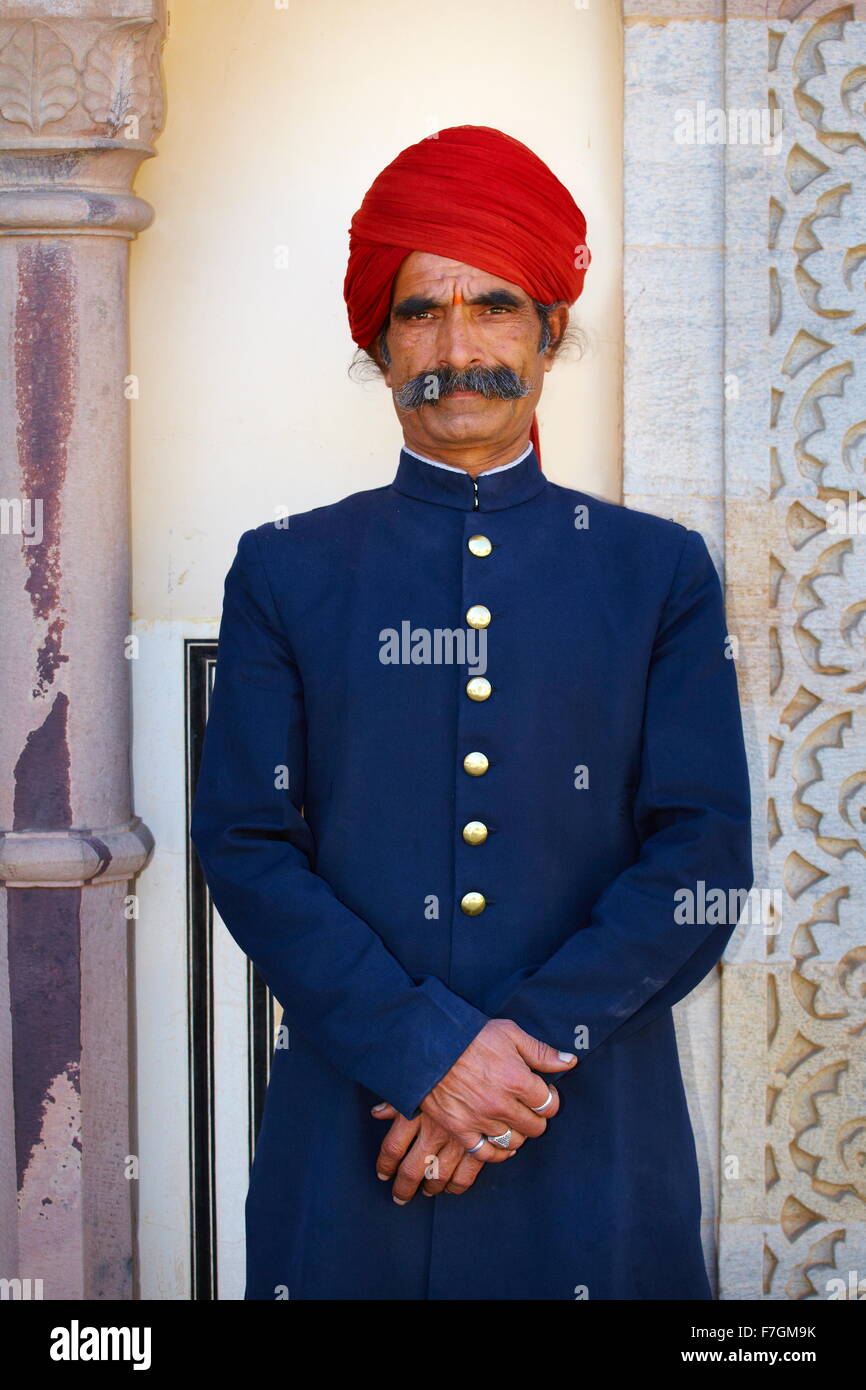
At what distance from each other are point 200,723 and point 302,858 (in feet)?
2.41

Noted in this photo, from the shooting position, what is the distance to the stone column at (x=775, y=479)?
247 centimetres

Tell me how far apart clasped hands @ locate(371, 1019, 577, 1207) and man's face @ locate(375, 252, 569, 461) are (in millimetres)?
775

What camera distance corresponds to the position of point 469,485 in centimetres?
203

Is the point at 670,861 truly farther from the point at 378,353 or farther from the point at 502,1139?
the point at 378,353

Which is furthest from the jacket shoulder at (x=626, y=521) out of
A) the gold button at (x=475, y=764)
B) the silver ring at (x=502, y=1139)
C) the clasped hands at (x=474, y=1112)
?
the silver ring at (x=502, y=1139)

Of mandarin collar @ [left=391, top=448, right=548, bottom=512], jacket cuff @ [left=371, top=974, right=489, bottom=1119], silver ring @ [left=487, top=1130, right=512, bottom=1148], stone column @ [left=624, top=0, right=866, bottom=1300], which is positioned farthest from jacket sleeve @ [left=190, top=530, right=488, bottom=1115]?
stone column @ [left=624, top=0, right=866, bottom=1300]

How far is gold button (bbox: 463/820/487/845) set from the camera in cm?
191

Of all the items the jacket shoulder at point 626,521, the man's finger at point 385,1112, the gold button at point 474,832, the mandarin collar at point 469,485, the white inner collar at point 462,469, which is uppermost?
the white inner collar at point 462,469

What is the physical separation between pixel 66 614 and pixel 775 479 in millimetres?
1204

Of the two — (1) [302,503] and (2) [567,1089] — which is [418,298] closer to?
(1) [302,503]

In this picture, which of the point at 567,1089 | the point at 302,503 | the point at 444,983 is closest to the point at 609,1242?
the point at 567,1089

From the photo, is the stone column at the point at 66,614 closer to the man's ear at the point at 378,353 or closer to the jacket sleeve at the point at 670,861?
the man's ear at the point at 378,353

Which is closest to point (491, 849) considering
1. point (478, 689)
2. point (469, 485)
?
point (478, 689)

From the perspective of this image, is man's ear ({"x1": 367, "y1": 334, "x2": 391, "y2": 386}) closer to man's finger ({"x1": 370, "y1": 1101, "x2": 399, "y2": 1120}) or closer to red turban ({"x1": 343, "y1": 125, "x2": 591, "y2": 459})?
red turban ({"x1": 343, "y1": 125, "x2": 591, "y2": 459})
